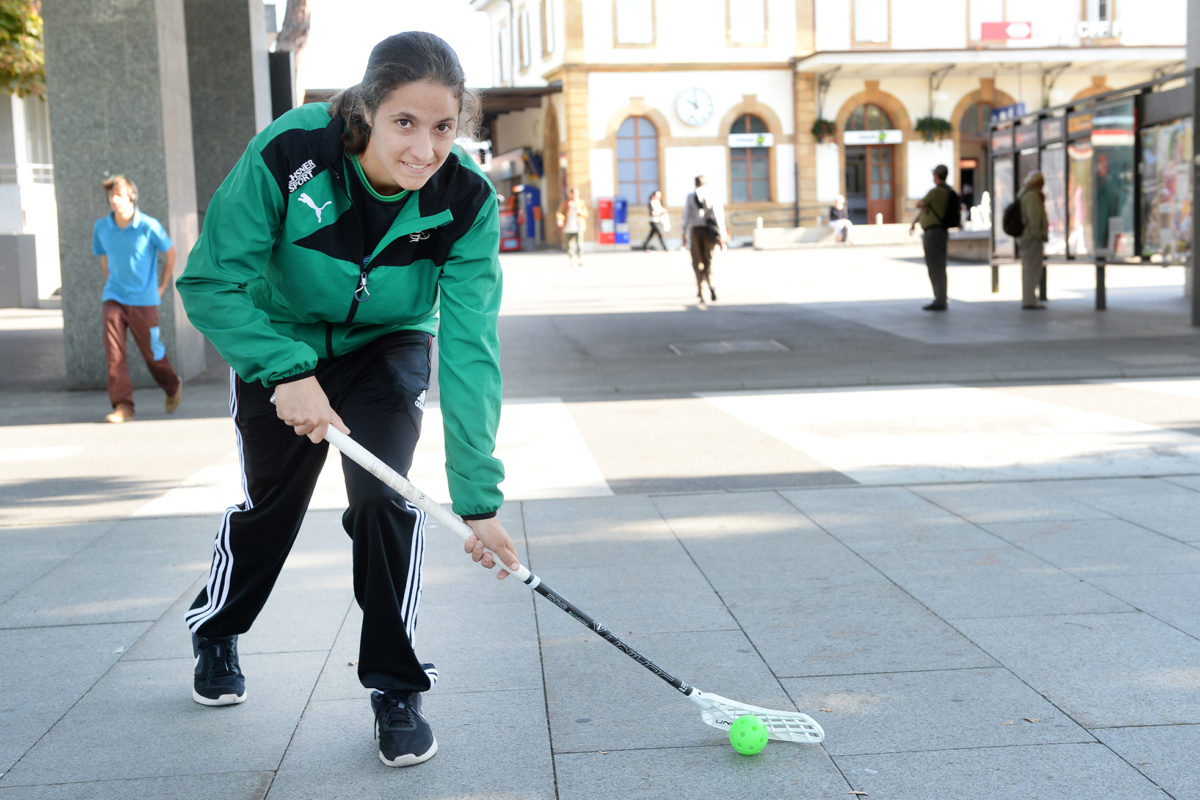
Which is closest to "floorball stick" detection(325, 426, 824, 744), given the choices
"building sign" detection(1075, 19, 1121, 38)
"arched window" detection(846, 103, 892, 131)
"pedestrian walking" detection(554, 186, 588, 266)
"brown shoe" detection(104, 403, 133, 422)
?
"brown shoe" detection(104, 403, 133, 422)

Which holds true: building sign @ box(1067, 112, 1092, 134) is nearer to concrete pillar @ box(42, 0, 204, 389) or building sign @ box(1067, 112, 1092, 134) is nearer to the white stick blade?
concrete pillar @ box(42, 0, 204, 389)

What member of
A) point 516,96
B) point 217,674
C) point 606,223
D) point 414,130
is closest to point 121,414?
point 217,674

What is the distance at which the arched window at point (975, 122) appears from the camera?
46094 mm

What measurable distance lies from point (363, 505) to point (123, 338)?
7040 millimetres

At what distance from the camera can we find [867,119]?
45.6m

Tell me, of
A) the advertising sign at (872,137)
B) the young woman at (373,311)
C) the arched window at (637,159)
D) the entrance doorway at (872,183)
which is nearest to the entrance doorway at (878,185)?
the entrance doorway at (872,183)

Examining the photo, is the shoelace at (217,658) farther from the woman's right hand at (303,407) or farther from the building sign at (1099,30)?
the building sign at (1099,30)

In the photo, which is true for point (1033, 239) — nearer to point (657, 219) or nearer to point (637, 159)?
point (657, 219)

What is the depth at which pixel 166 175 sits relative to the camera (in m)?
11.3

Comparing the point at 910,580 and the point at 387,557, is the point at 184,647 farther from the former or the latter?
the point at 910,580

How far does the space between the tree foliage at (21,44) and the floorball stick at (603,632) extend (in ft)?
42.8

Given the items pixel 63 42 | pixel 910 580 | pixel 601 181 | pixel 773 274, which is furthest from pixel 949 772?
pixel 601 181

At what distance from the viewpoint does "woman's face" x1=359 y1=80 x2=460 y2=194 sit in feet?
9.41

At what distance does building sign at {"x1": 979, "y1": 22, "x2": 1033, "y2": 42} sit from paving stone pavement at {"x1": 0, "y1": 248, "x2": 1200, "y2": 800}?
127 ft
